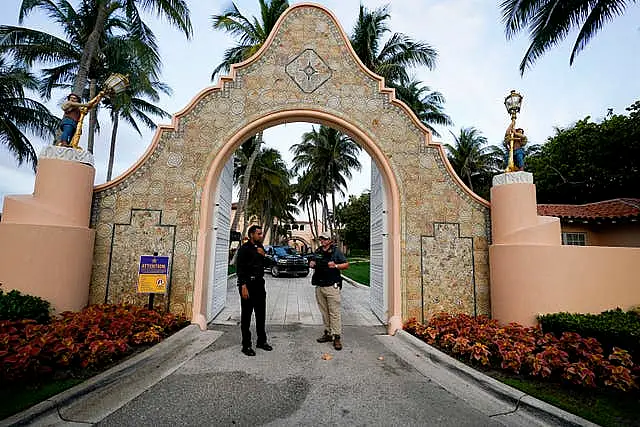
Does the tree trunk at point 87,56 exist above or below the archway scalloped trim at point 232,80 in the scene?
above

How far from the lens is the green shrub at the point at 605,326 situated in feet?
15.5

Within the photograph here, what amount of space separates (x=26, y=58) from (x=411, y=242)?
58.3 ft

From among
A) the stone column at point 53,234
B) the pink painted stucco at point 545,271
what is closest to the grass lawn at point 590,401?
the pink painted stucco at point 545,271

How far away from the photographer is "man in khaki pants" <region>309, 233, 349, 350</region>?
565cm

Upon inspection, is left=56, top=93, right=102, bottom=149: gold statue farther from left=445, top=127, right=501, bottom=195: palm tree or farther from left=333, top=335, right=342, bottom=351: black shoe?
left=445, top=127, right=501, bottom=195: palm tree

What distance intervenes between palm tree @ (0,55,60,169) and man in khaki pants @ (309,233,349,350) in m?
18.4

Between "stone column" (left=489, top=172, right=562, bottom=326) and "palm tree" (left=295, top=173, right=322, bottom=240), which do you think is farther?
"palm tree" (left=295, top=173, right=322, bottom=240)

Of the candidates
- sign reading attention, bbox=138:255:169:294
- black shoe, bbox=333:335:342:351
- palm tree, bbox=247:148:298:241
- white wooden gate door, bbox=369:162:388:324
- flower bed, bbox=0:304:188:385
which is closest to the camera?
flower bed, bbox=0:304:188:385

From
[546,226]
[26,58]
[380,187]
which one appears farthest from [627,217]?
[26,58]

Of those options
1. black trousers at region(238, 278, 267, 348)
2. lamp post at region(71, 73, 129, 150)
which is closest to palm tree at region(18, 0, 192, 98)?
lamp post at region(71, 73, 129, 150)

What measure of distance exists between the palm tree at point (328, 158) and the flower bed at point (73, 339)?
1892 cm

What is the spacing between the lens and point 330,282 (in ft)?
18.5

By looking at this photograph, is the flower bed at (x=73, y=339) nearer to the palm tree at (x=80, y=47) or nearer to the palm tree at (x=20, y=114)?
the palm tree at (x=80, y=47)

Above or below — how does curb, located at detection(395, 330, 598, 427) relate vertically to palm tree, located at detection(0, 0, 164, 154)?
below
